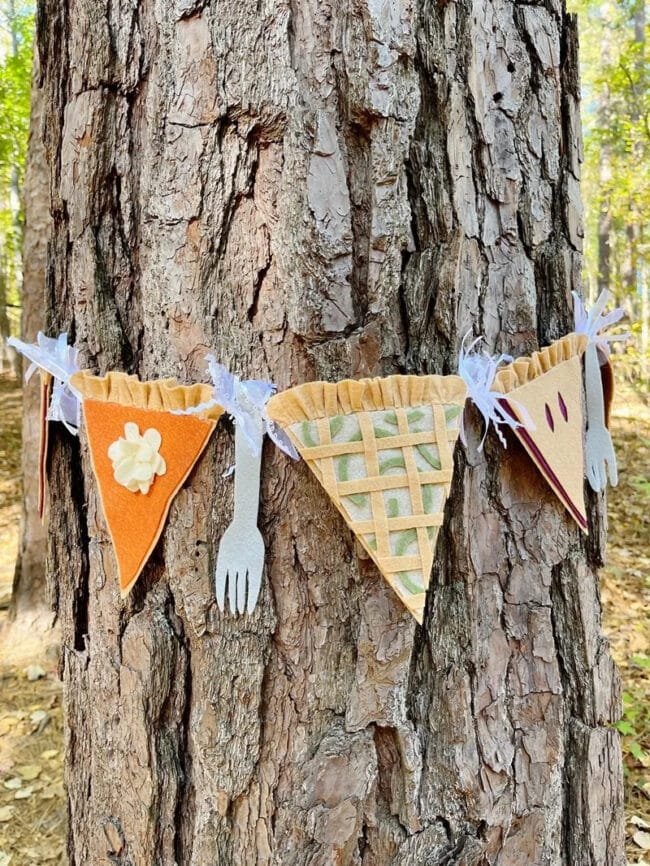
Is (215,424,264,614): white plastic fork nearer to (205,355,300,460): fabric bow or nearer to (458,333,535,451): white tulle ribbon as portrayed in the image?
(205,355,300,460): fabric bow

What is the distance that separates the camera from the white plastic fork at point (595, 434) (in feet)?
4.31

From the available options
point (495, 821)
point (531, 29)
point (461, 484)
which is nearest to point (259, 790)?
point (495, 821)

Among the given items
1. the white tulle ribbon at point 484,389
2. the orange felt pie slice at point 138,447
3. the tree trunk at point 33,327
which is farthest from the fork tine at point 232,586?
the tree trunk at point 33,327

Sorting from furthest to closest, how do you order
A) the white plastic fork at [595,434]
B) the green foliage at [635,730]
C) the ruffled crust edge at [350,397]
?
the green foliage at [635,730], the white plastic fork at [595,434], the ruffled crust edge at [350,397]

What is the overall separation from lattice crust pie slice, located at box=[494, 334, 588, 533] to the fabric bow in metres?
0.37

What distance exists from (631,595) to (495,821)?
3.24 metres

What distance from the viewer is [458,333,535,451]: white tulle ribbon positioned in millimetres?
1074

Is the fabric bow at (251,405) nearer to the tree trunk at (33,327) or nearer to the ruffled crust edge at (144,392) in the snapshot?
the ruffled crust edge at (144,392)

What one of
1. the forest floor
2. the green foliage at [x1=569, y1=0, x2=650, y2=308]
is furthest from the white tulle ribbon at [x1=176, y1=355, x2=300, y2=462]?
the green foliage at [x1=569, y1=0, x2=650, y2=308]

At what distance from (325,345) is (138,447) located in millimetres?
355

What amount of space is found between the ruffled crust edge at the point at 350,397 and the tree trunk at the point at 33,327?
8.45 ft

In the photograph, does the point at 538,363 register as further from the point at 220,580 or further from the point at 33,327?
the point at 33,327

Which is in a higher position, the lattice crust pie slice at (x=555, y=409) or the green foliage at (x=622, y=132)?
the green foliage at (x=622, y=132)

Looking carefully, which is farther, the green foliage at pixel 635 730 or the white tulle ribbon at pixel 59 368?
the green foliage at pixel 635 730
